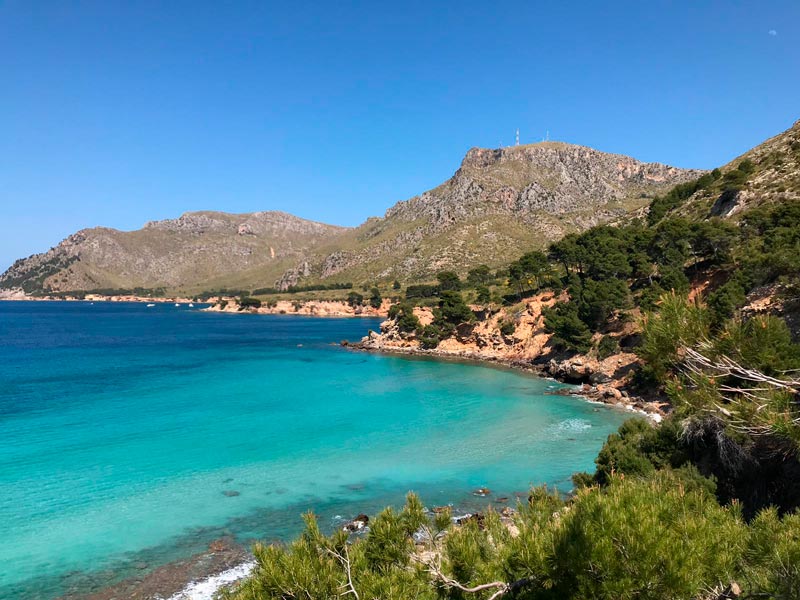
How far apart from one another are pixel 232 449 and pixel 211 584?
1670 cm

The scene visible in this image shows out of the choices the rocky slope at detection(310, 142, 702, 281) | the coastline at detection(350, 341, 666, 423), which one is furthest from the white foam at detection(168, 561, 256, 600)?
the rocky slope at detection(310, 142, 702, 281)

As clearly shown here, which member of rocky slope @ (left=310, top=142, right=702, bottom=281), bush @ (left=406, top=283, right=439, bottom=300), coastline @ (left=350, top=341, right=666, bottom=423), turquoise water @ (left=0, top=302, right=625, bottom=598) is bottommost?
turquoise water @ (left=0, top=302, right=625, bottom=598)

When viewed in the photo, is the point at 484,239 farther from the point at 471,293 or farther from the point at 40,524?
the point at 40,524

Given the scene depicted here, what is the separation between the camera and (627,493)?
675 centimetres

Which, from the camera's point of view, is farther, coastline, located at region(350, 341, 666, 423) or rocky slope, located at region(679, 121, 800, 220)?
rocky slope, located at region(679, 121, 800, 220)

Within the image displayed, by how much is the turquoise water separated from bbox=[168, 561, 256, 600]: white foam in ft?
8.30

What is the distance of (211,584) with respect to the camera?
649 inches

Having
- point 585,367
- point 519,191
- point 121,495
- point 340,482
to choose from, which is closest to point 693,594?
point 340,482

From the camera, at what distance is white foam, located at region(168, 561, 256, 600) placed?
15688mm

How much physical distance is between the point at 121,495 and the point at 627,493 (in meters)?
26.0

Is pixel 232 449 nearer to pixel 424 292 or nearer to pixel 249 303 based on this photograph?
pixel 424 292

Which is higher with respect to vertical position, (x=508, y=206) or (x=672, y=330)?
(x=508, y=206)

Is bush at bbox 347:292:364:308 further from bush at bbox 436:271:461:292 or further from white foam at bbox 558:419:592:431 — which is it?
white foam at bbox 558:419:592:431

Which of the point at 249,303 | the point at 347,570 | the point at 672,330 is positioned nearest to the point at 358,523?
the point at 347,570
